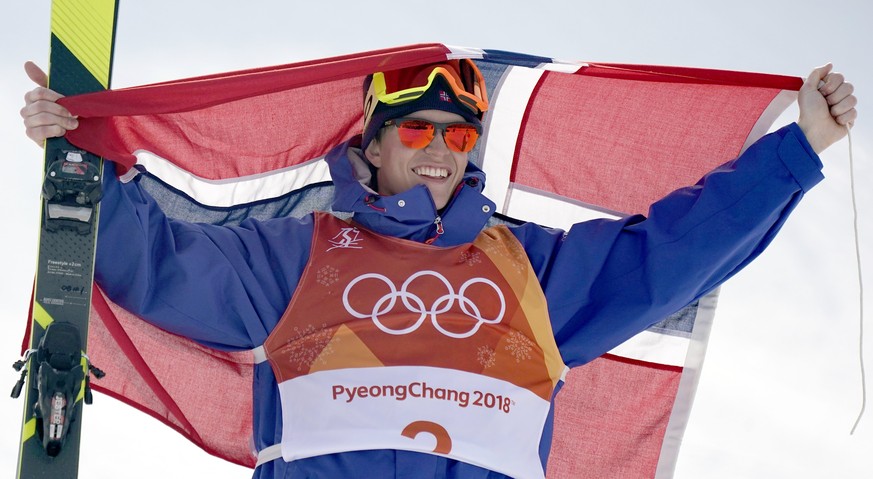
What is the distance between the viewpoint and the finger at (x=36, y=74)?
12.6 ft

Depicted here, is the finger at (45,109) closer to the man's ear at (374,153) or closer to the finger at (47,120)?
the finger at (47,120)

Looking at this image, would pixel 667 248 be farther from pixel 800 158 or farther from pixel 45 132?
pixel 45 132

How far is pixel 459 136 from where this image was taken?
444 cm

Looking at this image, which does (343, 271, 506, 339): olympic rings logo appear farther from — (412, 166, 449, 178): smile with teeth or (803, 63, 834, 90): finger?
(803, 63, 834, 90): finger

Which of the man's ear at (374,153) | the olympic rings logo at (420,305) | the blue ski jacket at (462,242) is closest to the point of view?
the blue ski jacket at (462,242)

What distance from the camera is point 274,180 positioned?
15.7 ft

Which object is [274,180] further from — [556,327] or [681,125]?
[681,125]

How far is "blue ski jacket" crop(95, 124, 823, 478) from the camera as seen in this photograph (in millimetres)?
3992

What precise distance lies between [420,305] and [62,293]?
3.72ft

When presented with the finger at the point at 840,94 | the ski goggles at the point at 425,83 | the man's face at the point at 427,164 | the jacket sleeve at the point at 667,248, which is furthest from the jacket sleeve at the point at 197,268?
the finger at the point at 840,94

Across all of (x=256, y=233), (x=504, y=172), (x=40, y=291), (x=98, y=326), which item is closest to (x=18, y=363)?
(x=40, y=291)

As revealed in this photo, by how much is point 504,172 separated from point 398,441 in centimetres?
140

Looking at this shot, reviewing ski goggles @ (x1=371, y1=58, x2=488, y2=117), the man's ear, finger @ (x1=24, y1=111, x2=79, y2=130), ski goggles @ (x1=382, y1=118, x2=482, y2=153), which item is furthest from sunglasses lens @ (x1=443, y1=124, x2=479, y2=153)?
finger @ (x1=24, y1=111, x2=79, y2=130)

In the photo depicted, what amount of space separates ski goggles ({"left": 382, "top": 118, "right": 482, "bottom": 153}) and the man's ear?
0.17 m
